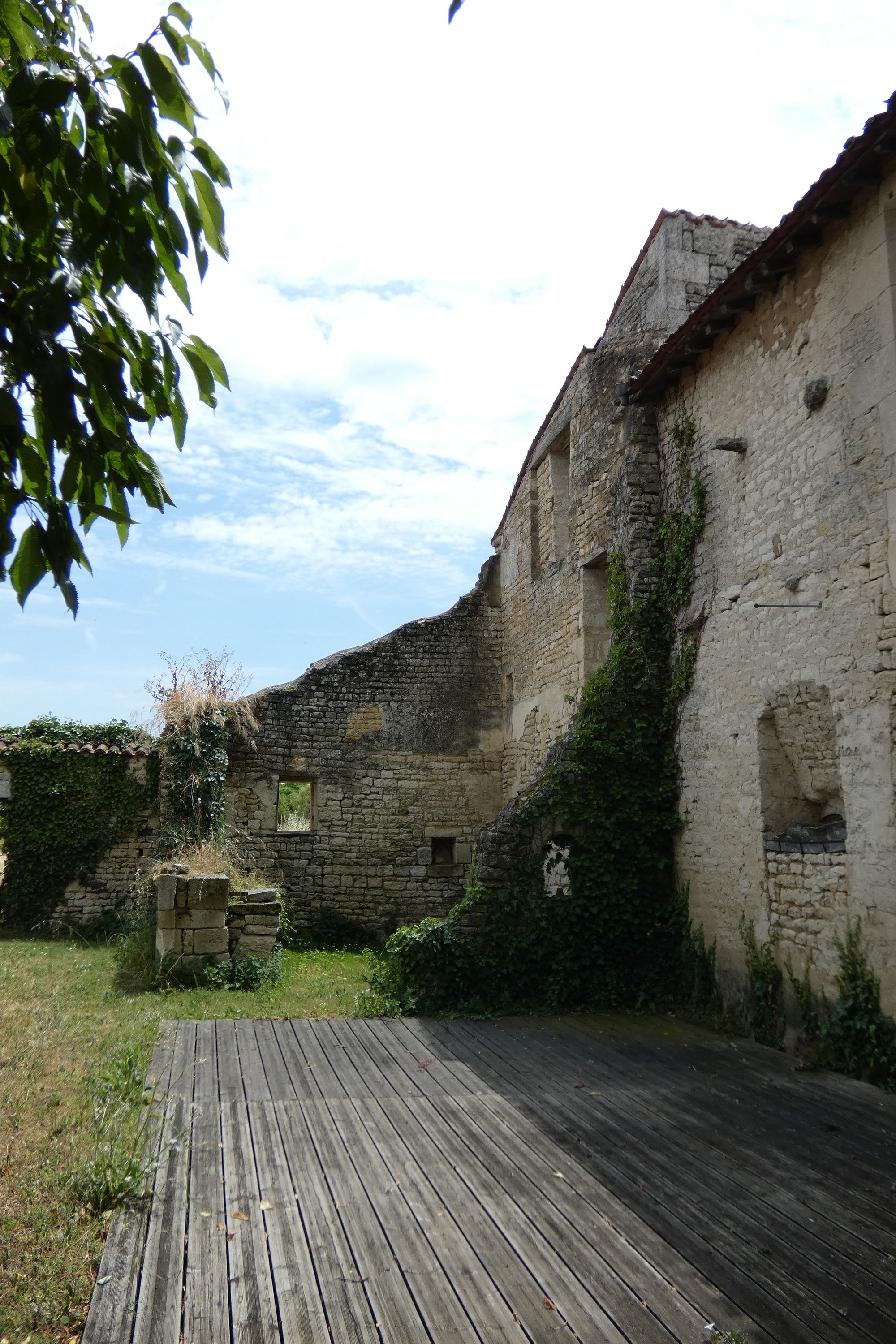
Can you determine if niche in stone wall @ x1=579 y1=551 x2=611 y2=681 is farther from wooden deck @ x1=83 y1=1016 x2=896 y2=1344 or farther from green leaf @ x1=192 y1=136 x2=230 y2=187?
green leaf @ x1=192 y1=136 x2=230 y2=187

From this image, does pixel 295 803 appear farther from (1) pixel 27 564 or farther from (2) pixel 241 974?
(1) pixel 27 564

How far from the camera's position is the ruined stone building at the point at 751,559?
5.73 metres

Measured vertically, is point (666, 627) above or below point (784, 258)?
below

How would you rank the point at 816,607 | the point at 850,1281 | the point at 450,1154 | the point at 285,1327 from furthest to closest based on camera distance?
the point at 816,607 → the point at 450,1154 → the point at 850,1281 → the point at 285,1327

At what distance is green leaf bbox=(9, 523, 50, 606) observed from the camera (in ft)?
4.91

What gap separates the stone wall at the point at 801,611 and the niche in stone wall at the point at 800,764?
0.6 inches

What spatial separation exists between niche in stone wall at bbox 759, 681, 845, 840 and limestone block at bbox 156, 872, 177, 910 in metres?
5.72

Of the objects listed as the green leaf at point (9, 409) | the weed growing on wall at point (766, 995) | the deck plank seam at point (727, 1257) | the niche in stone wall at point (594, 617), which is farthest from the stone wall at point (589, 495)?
the green leaf at point (9, 409)

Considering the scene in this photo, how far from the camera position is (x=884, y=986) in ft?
18.0

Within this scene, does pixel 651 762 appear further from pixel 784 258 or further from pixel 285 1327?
pixel 285 1327

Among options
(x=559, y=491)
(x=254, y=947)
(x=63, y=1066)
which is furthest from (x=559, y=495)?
(x=63, y=1066)

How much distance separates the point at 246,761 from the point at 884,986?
9220 millimetres

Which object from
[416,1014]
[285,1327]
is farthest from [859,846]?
[285,1327]

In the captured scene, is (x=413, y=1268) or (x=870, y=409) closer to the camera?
(x=413, y=1268)
